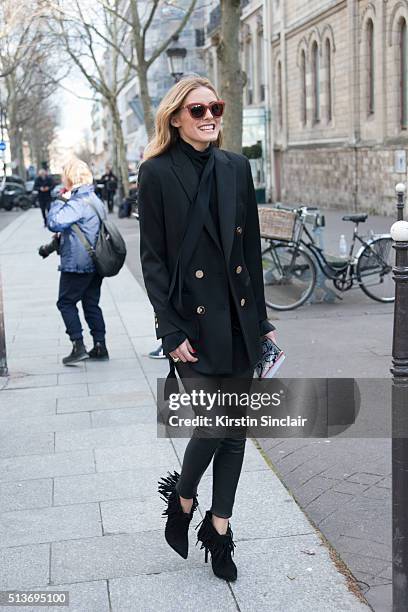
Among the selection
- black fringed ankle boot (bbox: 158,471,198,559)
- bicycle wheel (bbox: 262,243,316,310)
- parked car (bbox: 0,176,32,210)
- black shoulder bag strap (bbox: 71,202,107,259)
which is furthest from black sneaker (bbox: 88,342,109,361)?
parked car (bbox: 0,176,32,210)

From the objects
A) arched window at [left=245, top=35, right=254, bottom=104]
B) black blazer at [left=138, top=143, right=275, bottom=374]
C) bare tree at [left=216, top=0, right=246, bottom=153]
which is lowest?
black blazer at [left=138, top=143, right=275, bottom=374]

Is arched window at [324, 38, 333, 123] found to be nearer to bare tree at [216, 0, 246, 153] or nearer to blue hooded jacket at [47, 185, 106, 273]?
bare tree at [216, 0, 246, 153]

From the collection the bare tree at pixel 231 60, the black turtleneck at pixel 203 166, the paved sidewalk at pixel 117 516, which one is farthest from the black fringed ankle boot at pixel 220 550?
the bare tree at pixel 231 60

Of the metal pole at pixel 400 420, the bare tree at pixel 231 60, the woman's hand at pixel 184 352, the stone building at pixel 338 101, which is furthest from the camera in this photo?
the stone building at pixel 338 101

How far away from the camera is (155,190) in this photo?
12.1ft

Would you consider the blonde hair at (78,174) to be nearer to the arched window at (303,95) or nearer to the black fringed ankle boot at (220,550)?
the black fringed ankle boot at (220,550)

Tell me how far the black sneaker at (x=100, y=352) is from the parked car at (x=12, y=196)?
1698 inches

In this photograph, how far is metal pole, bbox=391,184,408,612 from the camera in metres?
3.26

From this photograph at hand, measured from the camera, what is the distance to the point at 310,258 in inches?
422

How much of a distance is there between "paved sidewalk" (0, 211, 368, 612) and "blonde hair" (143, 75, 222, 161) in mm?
1682

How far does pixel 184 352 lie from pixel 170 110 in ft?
3.00

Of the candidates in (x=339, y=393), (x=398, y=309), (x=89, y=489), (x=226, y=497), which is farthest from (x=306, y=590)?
(x=339, y=393)

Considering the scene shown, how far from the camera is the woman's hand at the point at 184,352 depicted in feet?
12.0

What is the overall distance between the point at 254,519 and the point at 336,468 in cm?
86
